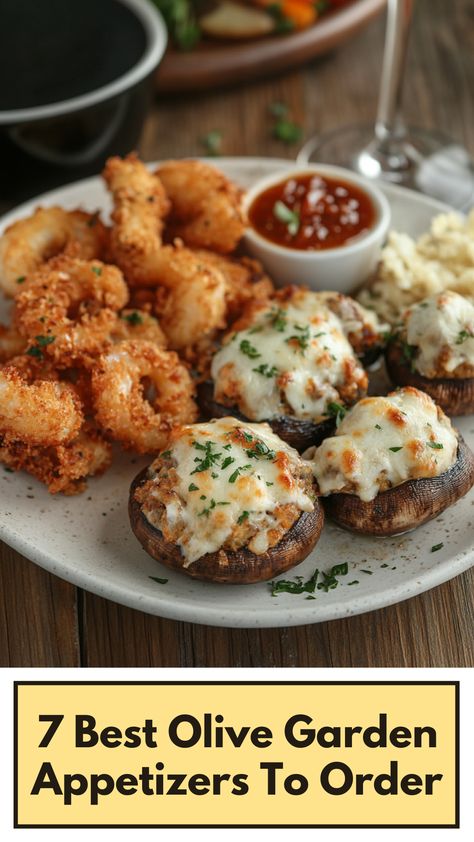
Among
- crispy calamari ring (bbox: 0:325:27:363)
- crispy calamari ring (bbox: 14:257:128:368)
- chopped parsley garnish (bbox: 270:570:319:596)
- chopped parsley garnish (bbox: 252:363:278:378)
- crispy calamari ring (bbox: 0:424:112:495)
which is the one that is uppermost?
crispy calamari ring (bbox: 14:257:128:368)

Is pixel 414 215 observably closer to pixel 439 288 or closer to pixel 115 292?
pixel 439 288

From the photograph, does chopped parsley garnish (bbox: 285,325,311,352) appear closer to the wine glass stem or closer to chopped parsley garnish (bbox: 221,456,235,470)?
chopped parsley garnish (bbox: 221,456,235,470)

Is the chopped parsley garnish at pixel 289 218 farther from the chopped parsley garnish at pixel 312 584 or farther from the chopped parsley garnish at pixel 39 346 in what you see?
the chopped parsley garnish at pixel 312 584

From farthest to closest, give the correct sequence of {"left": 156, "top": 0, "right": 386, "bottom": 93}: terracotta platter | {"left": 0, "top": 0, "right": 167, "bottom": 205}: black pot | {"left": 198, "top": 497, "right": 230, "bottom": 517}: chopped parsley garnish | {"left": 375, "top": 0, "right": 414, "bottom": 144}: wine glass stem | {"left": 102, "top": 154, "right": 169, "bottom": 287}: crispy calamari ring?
{"left": 156, "top": 0, "right": 386, "bottom": 93}: terracotta platter
{"left": 375, "top": 0, "right": 414, "bottom": 144}: wine glass stem
{"left": 0, "top": 0, "right": 167, "bottom": 205}: black pot
{"left": 102, "top": 154, "right": 169, "bottom": 287}: crispy calamari ring
{"left": 198, "top": 497, "right": 230, "bottom": 517}: chopped parsley garnish

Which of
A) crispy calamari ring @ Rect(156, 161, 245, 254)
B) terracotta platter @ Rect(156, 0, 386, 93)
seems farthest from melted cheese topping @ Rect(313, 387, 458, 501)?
terracotta platter @ Rect(156, 0, 386, 93)

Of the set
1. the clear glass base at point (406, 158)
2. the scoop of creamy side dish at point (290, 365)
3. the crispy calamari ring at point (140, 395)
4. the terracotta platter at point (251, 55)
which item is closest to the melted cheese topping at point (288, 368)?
the scoop of creamy side dish at point (290, 365)

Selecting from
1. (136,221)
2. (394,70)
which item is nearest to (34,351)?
(136,221)

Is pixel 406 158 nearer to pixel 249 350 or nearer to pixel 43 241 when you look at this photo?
pixel 43 241

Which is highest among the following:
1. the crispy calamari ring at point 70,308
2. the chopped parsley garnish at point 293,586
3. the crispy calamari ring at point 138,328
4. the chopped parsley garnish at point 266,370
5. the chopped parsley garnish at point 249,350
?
the crispy calamari ring at point 70,308
